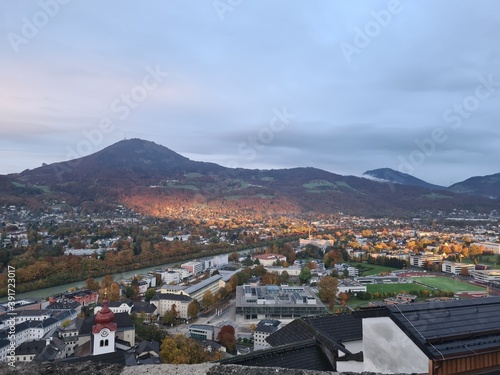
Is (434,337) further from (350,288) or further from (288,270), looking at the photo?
(288,270)

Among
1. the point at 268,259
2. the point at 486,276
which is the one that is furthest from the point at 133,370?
the point at 268,259

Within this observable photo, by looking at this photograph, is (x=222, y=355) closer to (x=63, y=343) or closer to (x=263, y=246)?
(x=63, y=343)

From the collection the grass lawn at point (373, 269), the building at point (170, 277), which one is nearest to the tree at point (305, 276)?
the grass lawn at point (373, 269)

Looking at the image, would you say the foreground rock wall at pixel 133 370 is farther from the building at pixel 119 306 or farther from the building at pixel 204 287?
the building at pixel 204 287

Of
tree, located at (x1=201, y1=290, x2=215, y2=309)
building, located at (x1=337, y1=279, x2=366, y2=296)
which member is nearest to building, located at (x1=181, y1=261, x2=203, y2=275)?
tree, located at (x1=201, y1=290, x2=215, y2=309)


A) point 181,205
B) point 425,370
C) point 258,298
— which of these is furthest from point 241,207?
point 425,370

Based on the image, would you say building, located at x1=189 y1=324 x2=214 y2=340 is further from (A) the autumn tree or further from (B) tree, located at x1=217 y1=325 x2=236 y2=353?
(A) the autumn tree
